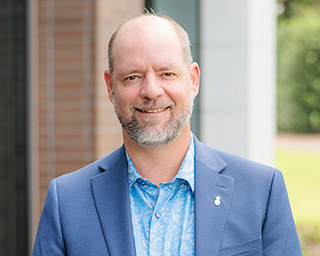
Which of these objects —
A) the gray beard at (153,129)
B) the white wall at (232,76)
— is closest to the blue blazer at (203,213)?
the gray beard at (153,129)

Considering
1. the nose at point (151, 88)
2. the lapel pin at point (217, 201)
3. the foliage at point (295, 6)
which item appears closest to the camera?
the nose at point (151, 88)

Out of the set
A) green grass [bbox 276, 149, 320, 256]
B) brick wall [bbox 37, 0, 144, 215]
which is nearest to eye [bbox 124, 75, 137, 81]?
brick wall [bbox 37, 0, 144, 215]

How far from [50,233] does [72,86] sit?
8.83 feet

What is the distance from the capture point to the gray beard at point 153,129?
1985 mm

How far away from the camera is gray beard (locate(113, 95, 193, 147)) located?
1.99 m

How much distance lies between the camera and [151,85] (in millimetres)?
1937

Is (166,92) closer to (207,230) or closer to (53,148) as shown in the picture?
(207,230)

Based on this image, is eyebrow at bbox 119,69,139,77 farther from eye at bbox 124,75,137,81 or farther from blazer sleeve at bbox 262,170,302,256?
blazer sleeve at bbox 262,170,302,256

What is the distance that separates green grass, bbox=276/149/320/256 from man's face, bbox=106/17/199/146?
5.35 metres

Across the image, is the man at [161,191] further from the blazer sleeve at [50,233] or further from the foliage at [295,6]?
the foliage at [295,6]

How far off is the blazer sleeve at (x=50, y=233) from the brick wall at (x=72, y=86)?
96.7 inches

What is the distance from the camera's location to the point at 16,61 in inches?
183

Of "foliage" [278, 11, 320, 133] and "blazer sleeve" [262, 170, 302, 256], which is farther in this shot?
"foliage" [278, 11, 320, 133]

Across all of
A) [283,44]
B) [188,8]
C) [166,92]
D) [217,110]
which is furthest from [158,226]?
[283,44]
